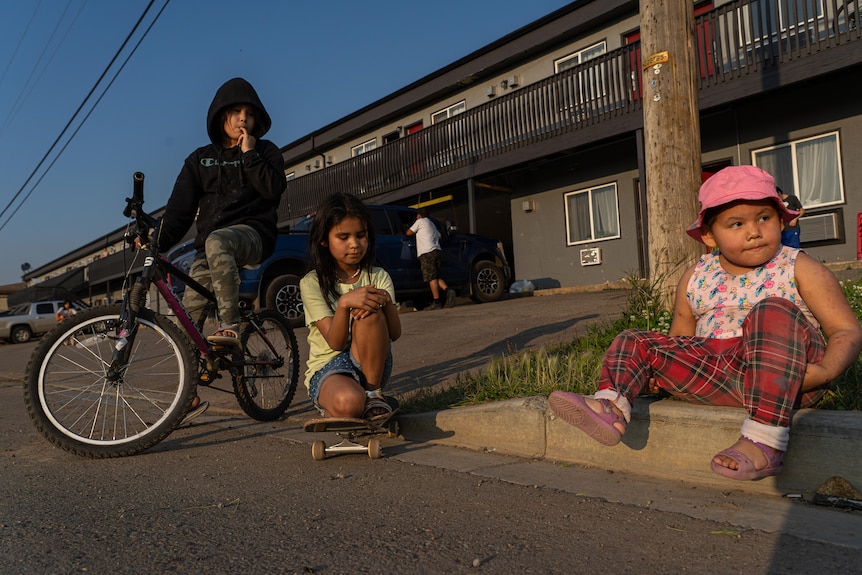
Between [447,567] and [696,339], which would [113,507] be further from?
[696,339]

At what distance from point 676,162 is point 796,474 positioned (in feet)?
8.63

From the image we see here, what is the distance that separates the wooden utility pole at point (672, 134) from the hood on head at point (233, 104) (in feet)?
8.17

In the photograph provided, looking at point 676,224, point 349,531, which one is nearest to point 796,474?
point 349,531

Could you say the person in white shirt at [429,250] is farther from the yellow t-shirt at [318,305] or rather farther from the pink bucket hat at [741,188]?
the pink bucket hat at [741,188]

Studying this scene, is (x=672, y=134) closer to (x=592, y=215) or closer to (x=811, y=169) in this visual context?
(x=811, y=169)

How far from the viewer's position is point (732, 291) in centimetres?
303

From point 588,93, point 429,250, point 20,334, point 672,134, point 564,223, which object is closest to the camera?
point 672,134

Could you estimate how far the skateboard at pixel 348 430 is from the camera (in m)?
3.31

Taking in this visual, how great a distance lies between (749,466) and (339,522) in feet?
4.47

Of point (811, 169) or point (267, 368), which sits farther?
point (811, 169)

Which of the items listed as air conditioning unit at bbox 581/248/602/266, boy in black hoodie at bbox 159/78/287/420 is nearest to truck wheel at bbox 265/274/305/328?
boy in black hoodie at bbox 159/78/287/420

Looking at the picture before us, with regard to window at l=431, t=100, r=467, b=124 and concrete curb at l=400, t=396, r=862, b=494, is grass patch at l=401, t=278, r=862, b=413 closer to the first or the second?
concrete curb at l=400, t=396, r=862, b=494

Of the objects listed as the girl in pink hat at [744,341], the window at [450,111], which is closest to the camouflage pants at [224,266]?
the girl in pink hat at [744,341]

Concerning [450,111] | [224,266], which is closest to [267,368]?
[224,266]
